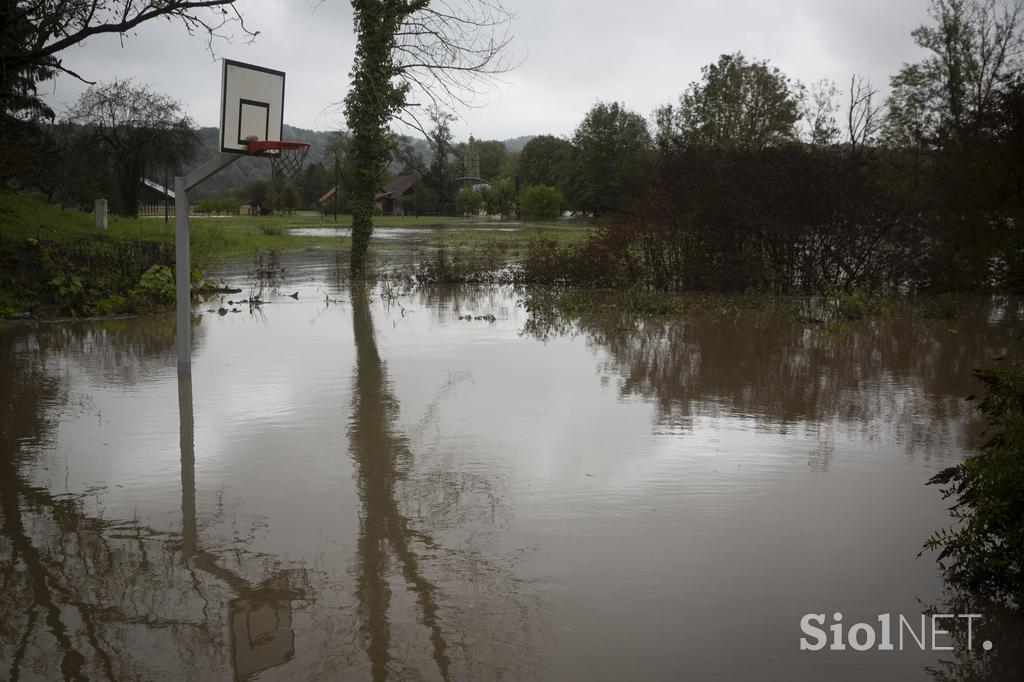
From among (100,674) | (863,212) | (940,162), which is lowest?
(100,674)

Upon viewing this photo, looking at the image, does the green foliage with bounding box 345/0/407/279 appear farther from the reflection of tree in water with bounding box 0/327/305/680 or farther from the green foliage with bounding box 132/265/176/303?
the reflection of tree in water with bounding box 0/327/305/680

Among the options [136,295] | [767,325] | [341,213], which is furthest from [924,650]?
[341,213]

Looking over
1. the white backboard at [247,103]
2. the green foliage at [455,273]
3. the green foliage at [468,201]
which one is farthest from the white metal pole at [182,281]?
the green foliage at [468,201]

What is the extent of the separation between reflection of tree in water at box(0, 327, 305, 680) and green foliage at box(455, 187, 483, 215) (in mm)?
76363

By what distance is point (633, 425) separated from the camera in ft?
25.8

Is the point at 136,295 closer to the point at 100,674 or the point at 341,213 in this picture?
the point at 100,674

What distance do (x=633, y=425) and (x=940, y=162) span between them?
13.8 m

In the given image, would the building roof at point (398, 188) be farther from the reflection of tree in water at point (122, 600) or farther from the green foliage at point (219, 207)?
the reflection of tree in water at point (122, 600)

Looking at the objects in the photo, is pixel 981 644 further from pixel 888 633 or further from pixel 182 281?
pixel 182 281

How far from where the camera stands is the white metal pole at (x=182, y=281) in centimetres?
986

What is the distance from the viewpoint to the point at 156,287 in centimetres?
1642

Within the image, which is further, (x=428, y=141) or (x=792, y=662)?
(x=428, y=141)

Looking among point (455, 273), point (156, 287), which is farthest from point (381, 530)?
point (455, 273)

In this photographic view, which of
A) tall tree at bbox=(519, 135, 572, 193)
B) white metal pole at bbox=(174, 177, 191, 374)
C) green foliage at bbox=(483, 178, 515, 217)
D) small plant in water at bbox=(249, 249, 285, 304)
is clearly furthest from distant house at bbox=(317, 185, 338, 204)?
white metal pole at bbox=(174, 177, 191, 374)
